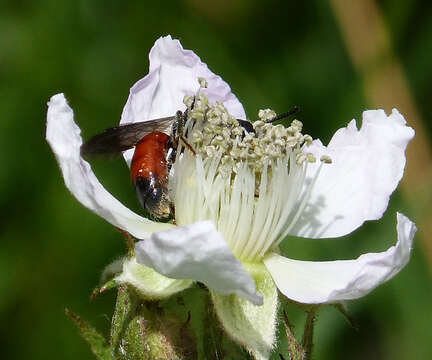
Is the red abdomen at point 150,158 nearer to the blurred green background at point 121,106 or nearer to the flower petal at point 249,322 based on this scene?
the flower petal at point 249,322

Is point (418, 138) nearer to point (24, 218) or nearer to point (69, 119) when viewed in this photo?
point (24, 218)

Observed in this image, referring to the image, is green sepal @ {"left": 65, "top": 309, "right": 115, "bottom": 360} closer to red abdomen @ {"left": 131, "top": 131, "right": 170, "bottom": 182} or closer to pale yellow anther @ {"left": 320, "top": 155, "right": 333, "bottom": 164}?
red abdomen @ {"left": 131, "top": 131, "right": 170, "bottom": 182}

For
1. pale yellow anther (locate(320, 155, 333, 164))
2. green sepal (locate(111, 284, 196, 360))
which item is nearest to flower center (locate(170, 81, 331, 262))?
pale yellow anther (locate(320, 155, 333, 164))

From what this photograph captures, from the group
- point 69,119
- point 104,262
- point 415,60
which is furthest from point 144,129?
point 415,60

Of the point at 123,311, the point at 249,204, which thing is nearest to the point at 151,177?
the point at 249,204

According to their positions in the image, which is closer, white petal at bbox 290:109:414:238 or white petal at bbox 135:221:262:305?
white petal at bbox 135:221:262:305

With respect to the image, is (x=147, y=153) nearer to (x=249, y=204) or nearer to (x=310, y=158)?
(x=249, y=204)

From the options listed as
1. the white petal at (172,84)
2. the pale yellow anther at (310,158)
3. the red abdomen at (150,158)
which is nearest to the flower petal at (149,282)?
the red abdomen at (150,158)
